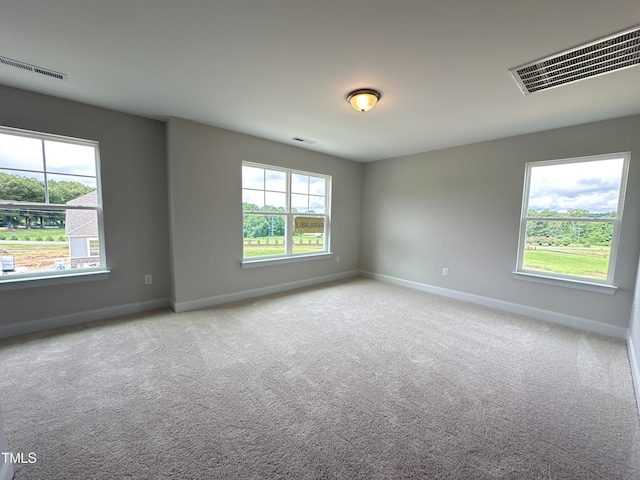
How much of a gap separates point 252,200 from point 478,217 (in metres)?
3.52

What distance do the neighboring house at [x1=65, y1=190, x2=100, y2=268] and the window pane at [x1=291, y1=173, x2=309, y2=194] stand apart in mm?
2693

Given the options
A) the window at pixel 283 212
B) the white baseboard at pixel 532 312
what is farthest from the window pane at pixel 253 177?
the white baseboard at pixel 532 312

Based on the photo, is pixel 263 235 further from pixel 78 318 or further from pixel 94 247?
pixel 78 318

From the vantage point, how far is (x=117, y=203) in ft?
10.4

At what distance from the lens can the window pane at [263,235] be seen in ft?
13.4

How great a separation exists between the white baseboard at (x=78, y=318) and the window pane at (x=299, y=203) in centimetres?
243

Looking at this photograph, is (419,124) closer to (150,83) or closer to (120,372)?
(150,83)

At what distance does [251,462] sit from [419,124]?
3.60 metres

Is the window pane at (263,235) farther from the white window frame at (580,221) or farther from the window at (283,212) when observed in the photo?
the white window frame at (580,221)

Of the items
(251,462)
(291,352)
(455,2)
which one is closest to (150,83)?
(455,2)

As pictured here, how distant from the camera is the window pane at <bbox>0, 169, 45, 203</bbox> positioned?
259cm

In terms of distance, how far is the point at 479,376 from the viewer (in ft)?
7.10

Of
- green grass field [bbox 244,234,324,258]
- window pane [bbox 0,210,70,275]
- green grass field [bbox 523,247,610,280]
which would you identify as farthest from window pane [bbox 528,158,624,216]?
window pane [bbox 0,210,70,275]

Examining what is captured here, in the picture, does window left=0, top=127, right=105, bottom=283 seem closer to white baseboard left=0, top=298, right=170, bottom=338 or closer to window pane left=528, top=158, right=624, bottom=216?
white baseboard left=0, top=298, right=170, bottom=338
